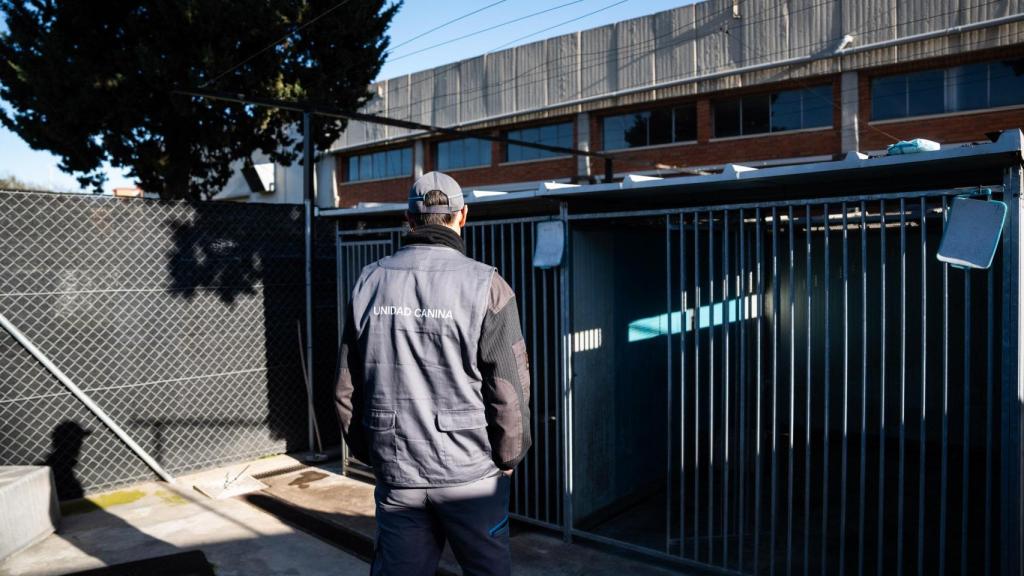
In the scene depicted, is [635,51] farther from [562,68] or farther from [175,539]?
[175,539]

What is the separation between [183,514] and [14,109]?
1212cm

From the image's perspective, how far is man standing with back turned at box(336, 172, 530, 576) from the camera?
8.54 feet

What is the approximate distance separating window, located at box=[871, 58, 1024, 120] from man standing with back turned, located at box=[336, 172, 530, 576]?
18.0 m

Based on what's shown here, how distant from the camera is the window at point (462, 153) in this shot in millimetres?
25594

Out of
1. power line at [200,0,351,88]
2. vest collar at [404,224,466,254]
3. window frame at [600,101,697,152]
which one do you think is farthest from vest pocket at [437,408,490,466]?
window frame at [600,101,697,152]

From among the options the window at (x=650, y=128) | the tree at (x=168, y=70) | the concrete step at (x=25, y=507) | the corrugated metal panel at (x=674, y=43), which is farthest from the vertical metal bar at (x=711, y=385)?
the window at (x=650, y=128)

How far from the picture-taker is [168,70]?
1208 centimetres

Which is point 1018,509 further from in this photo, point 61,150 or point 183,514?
point 61,150

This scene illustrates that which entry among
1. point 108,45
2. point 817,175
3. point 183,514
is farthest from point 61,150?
point 817,175

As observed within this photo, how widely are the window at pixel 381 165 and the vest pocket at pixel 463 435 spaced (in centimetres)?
2562

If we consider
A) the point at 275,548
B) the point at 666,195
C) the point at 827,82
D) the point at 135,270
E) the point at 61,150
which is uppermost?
the point at 827,82

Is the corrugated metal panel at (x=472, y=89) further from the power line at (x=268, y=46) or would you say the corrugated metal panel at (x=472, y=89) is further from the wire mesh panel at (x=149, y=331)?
the wire mesh panel at (x=149, y=331)

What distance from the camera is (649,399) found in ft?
21.2

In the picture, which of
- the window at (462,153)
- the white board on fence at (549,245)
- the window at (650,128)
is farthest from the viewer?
the window at (462,153)
